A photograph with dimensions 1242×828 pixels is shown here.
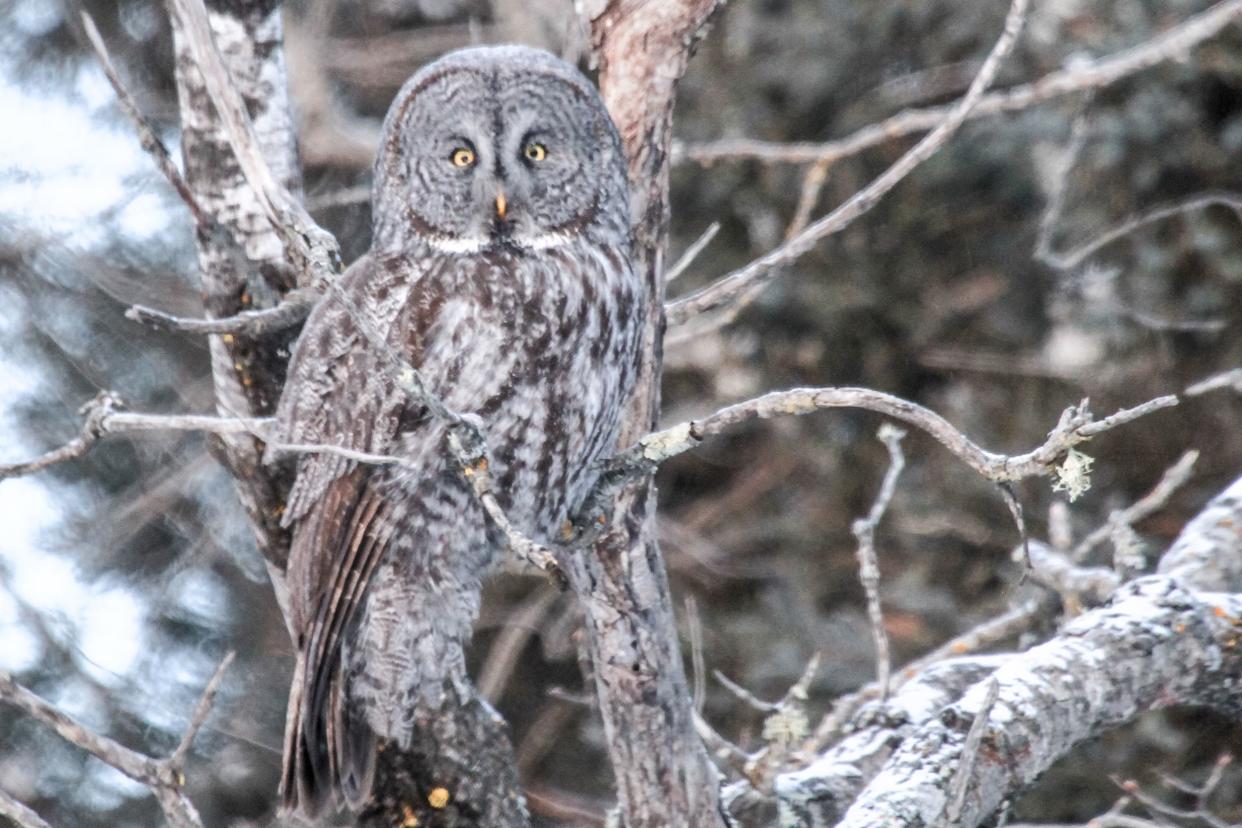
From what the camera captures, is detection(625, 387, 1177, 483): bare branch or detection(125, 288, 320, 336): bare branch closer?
Answer: detection(625, 387, 1177, 483): bare branch

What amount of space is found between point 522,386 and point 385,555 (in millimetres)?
433

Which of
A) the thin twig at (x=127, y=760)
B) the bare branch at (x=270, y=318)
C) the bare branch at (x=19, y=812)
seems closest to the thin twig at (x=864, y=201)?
the bare branch at (x=270, y=318)

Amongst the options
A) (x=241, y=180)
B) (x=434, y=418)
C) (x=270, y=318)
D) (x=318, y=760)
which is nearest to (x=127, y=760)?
(x=318, y=760)

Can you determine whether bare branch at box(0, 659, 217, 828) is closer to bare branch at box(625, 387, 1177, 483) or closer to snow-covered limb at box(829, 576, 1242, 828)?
bare branch at box(625, 387, 1177, 483)

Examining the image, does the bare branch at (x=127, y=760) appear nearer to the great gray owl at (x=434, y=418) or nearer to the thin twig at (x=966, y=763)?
the great gray owl at (x=434, y=418)

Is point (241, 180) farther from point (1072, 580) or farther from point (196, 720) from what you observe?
point (1072, 580)

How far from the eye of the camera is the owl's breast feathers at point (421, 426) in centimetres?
299

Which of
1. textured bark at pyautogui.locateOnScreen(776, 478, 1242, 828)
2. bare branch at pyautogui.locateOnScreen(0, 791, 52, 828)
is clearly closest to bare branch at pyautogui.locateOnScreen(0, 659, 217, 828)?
bare branch at pyautogui.locateOnScreen(0, 791, 52, 828)

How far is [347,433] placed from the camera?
3000mm

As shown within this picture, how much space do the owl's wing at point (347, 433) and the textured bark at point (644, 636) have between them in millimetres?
371

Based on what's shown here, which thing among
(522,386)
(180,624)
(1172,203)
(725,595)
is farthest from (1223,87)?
(180,624)

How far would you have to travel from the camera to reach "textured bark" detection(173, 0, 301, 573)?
3.05 metres

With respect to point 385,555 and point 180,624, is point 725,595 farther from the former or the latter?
point 385,555

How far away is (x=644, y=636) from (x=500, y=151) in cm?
108
